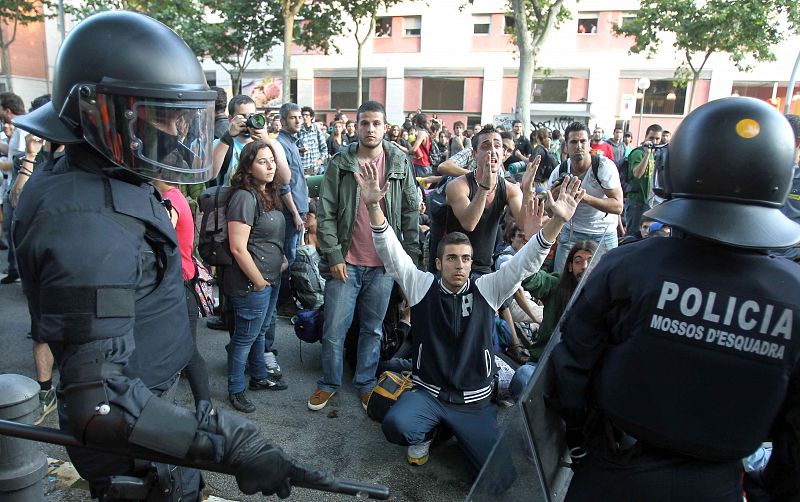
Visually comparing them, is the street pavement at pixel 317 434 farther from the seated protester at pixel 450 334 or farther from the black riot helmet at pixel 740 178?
the black riot helmet at pixel 740 178

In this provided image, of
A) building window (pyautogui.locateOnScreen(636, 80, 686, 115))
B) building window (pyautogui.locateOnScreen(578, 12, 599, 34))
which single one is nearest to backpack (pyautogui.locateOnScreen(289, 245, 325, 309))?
building window (pyautogui.locateOnScreen(636, 80, 686, 115))

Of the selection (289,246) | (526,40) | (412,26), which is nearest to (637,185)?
(289,246)

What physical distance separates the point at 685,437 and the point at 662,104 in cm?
3111

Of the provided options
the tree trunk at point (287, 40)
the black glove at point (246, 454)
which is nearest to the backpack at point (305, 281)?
the black glove at point (246, 454)

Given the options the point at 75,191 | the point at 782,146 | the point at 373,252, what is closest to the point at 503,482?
the point at 782,146

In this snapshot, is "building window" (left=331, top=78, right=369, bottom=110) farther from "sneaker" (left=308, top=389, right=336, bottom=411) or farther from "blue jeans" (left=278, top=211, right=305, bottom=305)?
"sneaker" (left=308, top=389, right=336, bottom=411)

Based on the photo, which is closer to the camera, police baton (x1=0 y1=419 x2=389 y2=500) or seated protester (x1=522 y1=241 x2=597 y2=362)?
police baton (x1=0 y1=419 x2=389 y2=500)

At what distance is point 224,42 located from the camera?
24.9 meters

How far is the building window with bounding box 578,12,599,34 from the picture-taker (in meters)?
28.7

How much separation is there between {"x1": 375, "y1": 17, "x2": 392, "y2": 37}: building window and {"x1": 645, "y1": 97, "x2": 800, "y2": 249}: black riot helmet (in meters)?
32.6

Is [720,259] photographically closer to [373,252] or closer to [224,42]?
[373,252]

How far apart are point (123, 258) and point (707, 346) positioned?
1462mm

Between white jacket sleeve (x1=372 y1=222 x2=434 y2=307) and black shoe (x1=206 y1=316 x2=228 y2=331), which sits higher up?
white jacket sleeve (x1=372 y1=222 x2=434 y2=307)

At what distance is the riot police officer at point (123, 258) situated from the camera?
1220 mm
